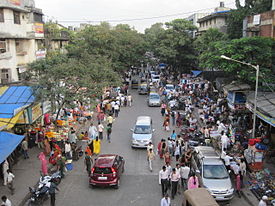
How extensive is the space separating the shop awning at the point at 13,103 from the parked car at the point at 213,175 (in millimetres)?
9639

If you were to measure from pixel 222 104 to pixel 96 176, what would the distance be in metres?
16.8

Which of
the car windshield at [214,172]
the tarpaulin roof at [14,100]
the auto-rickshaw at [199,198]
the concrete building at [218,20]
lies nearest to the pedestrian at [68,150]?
the tarpaulin roof at [14,100]

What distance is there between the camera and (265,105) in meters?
17.0

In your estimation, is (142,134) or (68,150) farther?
(142,134)

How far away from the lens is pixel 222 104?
26.7 m

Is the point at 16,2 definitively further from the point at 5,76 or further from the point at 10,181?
the point at 10,181

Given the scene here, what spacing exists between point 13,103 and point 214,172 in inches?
468

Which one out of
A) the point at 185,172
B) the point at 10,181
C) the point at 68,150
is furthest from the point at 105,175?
the point at 68,150

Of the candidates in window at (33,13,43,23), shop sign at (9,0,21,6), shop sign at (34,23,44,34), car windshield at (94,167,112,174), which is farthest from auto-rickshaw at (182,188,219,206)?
window at (33,13,43,23)

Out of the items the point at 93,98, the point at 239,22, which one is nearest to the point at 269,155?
the point at 93,98

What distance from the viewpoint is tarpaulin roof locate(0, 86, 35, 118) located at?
52.2 ft

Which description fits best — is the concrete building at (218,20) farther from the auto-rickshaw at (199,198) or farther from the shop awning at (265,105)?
the auto-rickshaw at (199,198)

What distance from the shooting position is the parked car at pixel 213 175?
1210cm

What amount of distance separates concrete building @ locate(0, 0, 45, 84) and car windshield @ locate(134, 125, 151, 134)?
41.9ft
